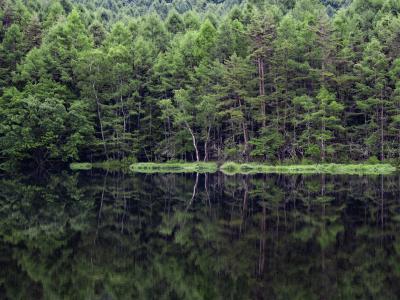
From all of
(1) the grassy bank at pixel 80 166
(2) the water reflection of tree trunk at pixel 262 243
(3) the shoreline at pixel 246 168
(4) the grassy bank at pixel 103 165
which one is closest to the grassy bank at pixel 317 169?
(3) the shoreline at pixel 246 168

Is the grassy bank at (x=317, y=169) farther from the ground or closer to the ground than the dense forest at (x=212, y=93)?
closer to the ground

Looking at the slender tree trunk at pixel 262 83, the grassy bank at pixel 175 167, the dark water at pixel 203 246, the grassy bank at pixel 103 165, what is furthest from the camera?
the grassy bank at pixel 103 165

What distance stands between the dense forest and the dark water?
Result: 24.8 metres

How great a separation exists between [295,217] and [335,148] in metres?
32.2

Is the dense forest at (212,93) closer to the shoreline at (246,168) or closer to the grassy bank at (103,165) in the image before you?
the grassy bank at (103,165)

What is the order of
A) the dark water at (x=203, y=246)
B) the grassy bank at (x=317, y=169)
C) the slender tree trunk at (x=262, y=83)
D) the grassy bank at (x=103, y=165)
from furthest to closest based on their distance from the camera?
the grassy bank at (x=103, y=165), the slender tree trunk at (x=262, y=83), the grassy bank at (x=317, y=169), the dark water at (x=203, y=246)

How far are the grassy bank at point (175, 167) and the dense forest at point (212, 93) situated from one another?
3419 mm

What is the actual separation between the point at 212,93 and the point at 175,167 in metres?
9.67

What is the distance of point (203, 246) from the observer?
632 inches

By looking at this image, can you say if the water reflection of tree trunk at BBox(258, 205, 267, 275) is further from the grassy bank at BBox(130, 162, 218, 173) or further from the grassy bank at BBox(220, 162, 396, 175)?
the grassy bank at BBox(130, 162, 218, 173)

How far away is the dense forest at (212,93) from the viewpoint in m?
52.9

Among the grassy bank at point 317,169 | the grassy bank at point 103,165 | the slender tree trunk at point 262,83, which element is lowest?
the grassy bank at point 317,169

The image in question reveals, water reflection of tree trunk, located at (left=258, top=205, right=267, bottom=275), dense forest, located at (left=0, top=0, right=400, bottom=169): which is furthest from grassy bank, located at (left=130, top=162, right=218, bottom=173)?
water reflection of tree trunk, located at (left=258, top=205, right=267, bottom=275)

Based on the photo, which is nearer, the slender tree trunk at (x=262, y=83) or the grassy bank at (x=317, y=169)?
the grassy bank at (x=317, y=169)
